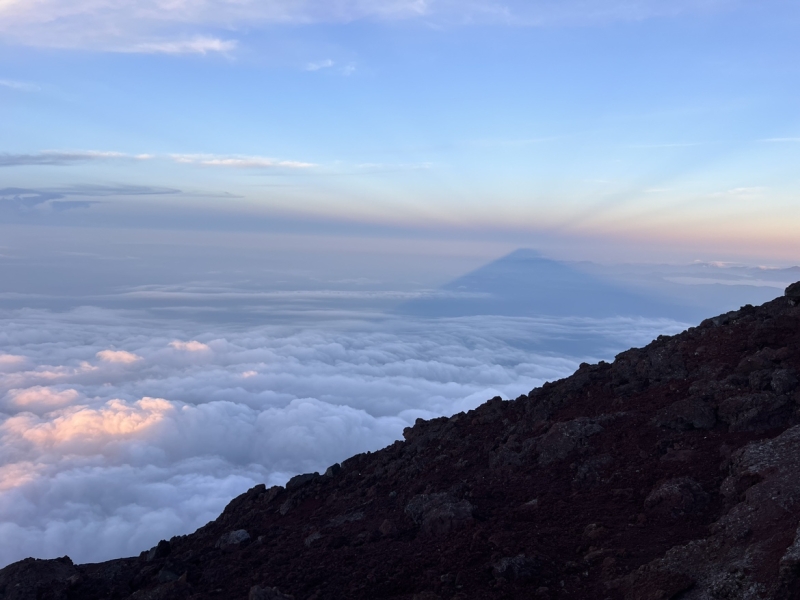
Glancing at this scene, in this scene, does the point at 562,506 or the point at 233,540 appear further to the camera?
the point at 233,540

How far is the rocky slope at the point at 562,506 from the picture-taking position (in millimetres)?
8875

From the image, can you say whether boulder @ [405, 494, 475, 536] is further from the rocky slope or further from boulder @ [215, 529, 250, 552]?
boulder @ [215, 529, 250, 552]

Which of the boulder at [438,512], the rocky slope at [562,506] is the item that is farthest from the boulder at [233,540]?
the boulder at [438,512]

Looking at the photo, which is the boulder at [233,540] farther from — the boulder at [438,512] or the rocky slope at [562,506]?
the boulder at [438,512]

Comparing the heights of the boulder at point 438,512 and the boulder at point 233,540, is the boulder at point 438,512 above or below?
above

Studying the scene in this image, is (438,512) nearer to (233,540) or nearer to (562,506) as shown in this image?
(562,506)

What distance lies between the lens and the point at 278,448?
3880 inches

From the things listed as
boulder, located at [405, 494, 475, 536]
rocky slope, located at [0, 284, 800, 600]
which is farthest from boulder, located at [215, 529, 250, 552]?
boulder, located at [405, 494, 475, 536]

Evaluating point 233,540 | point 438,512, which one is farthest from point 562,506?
point 233,540

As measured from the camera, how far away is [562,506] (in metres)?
11.3

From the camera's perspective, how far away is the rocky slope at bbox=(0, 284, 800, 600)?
29.1 ft

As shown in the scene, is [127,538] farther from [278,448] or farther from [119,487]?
[278,448]

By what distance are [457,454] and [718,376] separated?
20.7 feet

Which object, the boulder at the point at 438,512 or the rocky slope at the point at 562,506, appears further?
the boulder at the point at 438,512
